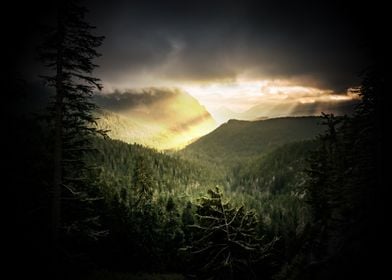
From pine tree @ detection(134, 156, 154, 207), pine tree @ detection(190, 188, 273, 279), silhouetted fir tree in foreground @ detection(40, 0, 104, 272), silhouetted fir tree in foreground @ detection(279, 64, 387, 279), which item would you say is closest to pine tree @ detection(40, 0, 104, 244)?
silhouetted fir tree in foreground @ detection(40, 0, 104, 272)

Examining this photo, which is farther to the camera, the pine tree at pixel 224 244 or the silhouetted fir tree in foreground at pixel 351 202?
the silhouetted fir tree in foreground at pixel 351 202

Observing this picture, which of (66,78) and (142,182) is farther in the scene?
(142,182)

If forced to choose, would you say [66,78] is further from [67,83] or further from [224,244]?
[224,244]

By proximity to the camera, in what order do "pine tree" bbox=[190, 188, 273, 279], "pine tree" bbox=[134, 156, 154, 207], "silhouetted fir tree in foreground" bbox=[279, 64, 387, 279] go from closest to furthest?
"pine tree" bbox=[190, 188, 273, 279], "silhouetted fir tree in foreground" bbox=[279, 64, 387, 279], "pine tree" bbox=[134, 156, 154, 207]

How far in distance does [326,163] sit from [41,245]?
28.1 m

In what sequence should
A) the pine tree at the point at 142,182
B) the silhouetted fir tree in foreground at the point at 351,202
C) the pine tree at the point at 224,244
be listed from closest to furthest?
the pine tree at the point at 224,244
the silhouetted fir tree in foreground at the point at 351,202
the pine tree at the point at 142,182

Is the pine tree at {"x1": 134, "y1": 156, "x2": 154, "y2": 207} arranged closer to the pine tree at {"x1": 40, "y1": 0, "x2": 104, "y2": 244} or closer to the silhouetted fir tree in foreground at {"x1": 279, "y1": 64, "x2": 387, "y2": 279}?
the silhouetted fir tree in foreground at {"x1": 279, "y1": 64, "x2": 387, "y2": 279}

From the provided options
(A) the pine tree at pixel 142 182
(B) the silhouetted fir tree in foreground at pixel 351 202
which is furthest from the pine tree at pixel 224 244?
(A) the pine tree at pixel 142 182

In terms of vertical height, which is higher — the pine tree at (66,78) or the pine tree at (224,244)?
the pine tree at (66,78)

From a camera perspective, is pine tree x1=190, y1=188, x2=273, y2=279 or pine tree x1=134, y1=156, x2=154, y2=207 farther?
pine tree x1=134, y1=156, x2=154, y2=207

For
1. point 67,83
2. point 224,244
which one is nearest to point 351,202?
point 224,244

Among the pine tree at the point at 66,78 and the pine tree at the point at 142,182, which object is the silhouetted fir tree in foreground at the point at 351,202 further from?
the pine tree at the point at 142,182

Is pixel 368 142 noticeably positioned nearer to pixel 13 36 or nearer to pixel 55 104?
pixel 55 104

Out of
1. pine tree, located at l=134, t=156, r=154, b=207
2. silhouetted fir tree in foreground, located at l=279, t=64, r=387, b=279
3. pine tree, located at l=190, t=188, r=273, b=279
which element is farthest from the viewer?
pine tree, located at l=134, t=156, r=154, b=207
